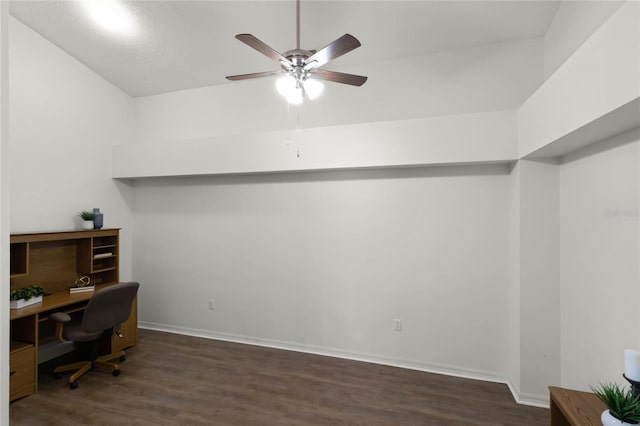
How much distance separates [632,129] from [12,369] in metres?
4.91

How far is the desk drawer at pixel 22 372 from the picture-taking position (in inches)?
101

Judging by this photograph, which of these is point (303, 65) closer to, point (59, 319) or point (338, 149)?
point (338, 149)

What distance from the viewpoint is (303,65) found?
2090mm

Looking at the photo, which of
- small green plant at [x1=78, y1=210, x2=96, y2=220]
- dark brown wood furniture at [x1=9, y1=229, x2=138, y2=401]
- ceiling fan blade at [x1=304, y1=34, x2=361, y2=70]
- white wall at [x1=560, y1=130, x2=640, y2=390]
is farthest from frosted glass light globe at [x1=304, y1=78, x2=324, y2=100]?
small green plant at [x1=78, y1=210, x2=96, y2=220]

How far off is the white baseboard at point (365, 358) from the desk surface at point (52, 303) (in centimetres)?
126

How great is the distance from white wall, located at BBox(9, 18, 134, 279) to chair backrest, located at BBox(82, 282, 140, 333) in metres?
1.33

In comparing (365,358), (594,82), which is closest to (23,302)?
(365,358)

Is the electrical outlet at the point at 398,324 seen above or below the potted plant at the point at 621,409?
below

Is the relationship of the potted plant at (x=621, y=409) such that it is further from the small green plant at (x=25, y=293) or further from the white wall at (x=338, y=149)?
the small green plant at (x=25, y=293)

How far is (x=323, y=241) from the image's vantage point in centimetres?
356

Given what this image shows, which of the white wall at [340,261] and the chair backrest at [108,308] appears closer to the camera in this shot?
the chair backrest at [108,308]

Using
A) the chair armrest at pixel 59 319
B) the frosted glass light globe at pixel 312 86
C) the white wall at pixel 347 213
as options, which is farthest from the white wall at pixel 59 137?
the frosted glass light globe at pixel 312 86

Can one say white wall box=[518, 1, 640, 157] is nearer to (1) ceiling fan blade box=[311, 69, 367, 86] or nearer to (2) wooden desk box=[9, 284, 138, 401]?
(1) ceiling fan blade box=[311, 69, 367, 86]

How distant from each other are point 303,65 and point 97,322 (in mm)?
2969
